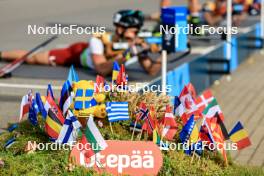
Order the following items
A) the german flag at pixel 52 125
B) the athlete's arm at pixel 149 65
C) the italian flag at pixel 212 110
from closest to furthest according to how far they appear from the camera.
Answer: the german flag at pixel 52 125 → the italian flag at pixel 212 110 → the athlete's arm at pixel 149 65

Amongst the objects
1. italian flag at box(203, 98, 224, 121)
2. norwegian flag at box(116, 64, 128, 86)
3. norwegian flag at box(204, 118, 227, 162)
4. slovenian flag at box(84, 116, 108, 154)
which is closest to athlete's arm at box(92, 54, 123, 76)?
norwegian flag at box(116, 64, 128, 86)

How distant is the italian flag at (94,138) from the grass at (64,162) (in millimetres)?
177

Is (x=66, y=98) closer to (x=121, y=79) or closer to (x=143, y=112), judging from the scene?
(x=121, y=79)

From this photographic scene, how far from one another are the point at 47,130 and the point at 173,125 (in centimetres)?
96

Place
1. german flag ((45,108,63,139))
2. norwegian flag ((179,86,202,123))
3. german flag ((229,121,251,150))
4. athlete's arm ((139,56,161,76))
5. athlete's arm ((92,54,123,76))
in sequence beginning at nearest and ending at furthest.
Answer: german flag ((45,108,63,139)) < german flag ((229,121,251,150)) < norwegian flag ((179,86,202,123)) < athlete's arm ((92,54,123,76)) < athlete's arm ((139,56,161,76))

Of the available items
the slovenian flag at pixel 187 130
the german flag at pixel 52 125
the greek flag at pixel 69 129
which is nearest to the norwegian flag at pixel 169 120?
the slovenian flag at pixel 187 130

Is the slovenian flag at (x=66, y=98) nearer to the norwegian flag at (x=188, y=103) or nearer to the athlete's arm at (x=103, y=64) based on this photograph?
the norwegian flag at (x=188, y=103)

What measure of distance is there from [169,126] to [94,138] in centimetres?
71

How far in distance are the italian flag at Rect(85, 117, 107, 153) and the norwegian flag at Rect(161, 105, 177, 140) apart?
1.93 feet

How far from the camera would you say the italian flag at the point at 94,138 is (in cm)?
481

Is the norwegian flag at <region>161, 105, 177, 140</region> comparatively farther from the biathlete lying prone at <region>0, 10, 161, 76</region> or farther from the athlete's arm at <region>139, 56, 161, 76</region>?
the athlete's arm at <region>139, 56, 161, 76</region>

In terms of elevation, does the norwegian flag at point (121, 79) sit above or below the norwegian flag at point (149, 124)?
above

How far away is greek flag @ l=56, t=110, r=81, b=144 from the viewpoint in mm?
4996

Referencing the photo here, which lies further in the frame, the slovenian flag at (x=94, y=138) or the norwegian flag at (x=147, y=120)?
the norwegian flag at (x=147, y=120)
